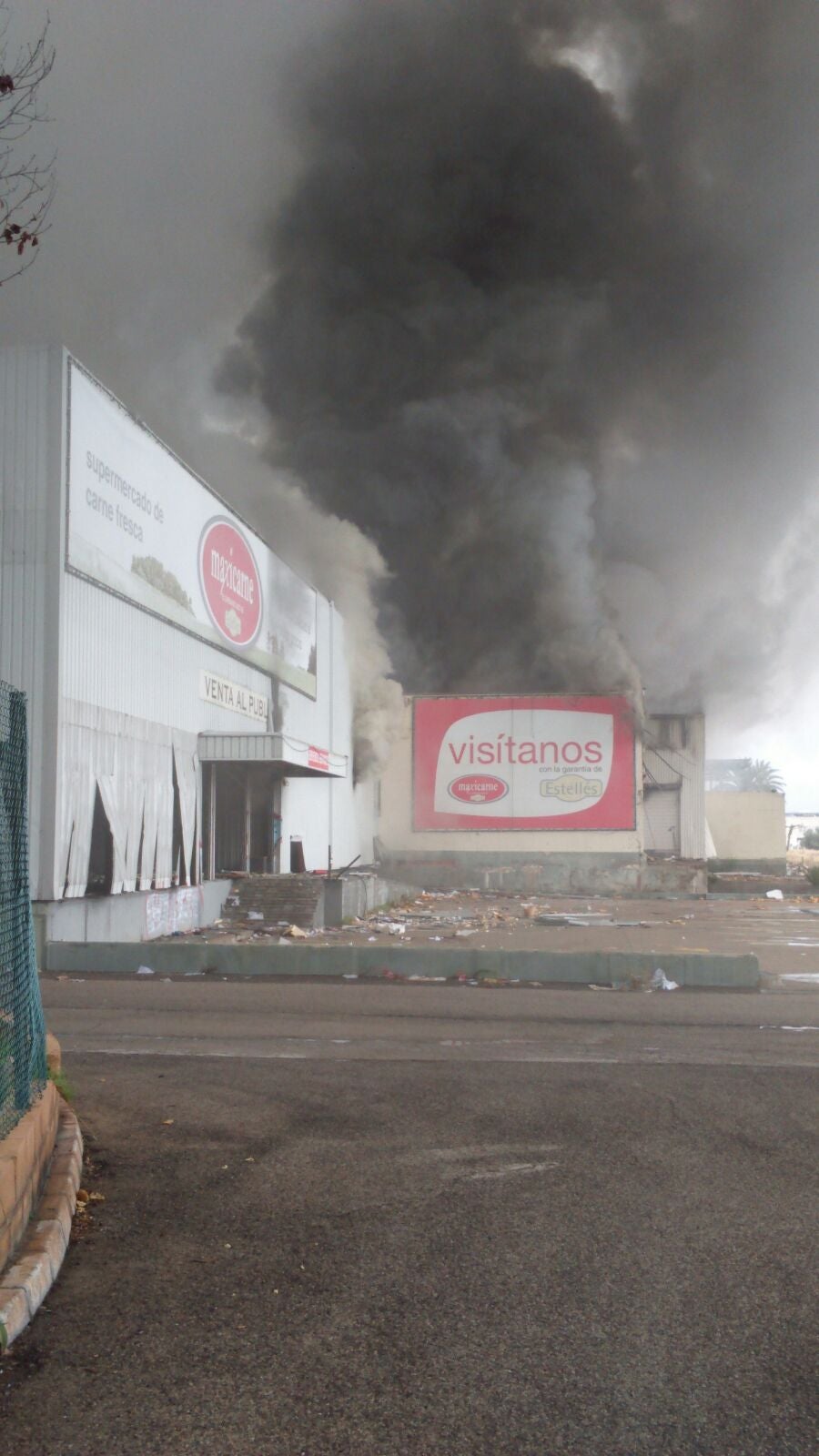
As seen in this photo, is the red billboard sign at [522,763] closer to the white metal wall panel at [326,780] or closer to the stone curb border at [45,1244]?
the white metal wall panel at [326,780]

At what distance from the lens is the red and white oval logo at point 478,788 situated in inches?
1565

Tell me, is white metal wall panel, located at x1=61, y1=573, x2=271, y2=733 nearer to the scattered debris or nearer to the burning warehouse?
the scattered debris

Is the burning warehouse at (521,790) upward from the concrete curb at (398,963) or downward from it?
upward

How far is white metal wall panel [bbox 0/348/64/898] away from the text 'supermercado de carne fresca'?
0.09 ft

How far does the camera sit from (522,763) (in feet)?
131

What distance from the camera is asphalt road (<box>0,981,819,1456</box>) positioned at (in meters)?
3.22

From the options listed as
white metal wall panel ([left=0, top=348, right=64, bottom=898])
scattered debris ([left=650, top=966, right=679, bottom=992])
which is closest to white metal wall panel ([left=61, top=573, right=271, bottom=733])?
white metal wall panel ([left=0, top=348, right=64, bottom=898])

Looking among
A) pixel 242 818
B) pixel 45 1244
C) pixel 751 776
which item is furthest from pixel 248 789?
pixel 751 776

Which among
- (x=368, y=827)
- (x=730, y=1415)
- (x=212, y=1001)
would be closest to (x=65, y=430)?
(x=212, y=1001)

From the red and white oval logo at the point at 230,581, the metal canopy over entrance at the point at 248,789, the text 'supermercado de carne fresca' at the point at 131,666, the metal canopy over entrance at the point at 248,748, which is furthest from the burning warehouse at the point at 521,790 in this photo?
the metal canopy over entrance at the point at 248,748

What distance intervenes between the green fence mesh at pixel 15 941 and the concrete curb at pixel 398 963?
951 cm

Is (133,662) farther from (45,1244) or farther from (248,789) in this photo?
(45,1244)

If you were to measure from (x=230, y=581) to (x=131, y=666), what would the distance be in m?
5.97

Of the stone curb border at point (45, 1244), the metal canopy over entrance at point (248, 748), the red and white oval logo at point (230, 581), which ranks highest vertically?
the red and white oval logo at point (230, 581)
